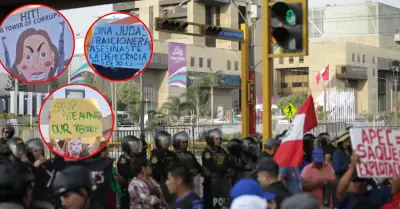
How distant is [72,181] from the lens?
436 centimetres

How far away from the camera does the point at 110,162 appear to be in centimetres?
845

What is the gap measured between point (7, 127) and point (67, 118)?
140 inches

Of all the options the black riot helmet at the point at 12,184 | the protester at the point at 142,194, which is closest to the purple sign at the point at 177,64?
the protester at the point at 142,194

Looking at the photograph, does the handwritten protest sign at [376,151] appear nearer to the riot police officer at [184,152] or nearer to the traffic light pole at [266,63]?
the traffic light pole at [266,63]

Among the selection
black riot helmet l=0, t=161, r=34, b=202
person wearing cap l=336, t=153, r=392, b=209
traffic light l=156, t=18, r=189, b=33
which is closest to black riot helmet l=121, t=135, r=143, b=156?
person wearing cap l=336, t=153, r=392, b=209

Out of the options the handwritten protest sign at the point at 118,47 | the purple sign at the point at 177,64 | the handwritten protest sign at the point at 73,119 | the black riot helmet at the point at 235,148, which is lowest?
the black riot helmet at the point at 235,148

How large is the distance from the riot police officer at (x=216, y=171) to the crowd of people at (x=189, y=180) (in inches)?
0.6

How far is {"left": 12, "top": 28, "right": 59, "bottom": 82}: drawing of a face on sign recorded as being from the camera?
32.9ft

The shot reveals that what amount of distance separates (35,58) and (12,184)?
18.9 feet

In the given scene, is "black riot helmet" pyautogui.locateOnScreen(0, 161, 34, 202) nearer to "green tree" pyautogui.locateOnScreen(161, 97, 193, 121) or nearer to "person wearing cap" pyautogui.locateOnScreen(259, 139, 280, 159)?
"person wearing cap" pyautogui.locateOnScreen(259, 139, 280, 159)

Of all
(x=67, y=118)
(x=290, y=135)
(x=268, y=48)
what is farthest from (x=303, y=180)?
(x=67, y=118)

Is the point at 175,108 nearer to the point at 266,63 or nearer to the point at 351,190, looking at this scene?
the point at 266,63

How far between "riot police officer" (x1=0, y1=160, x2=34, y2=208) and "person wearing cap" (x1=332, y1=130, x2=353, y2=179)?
17.6ft

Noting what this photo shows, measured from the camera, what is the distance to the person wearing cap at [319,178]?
8086 mm
